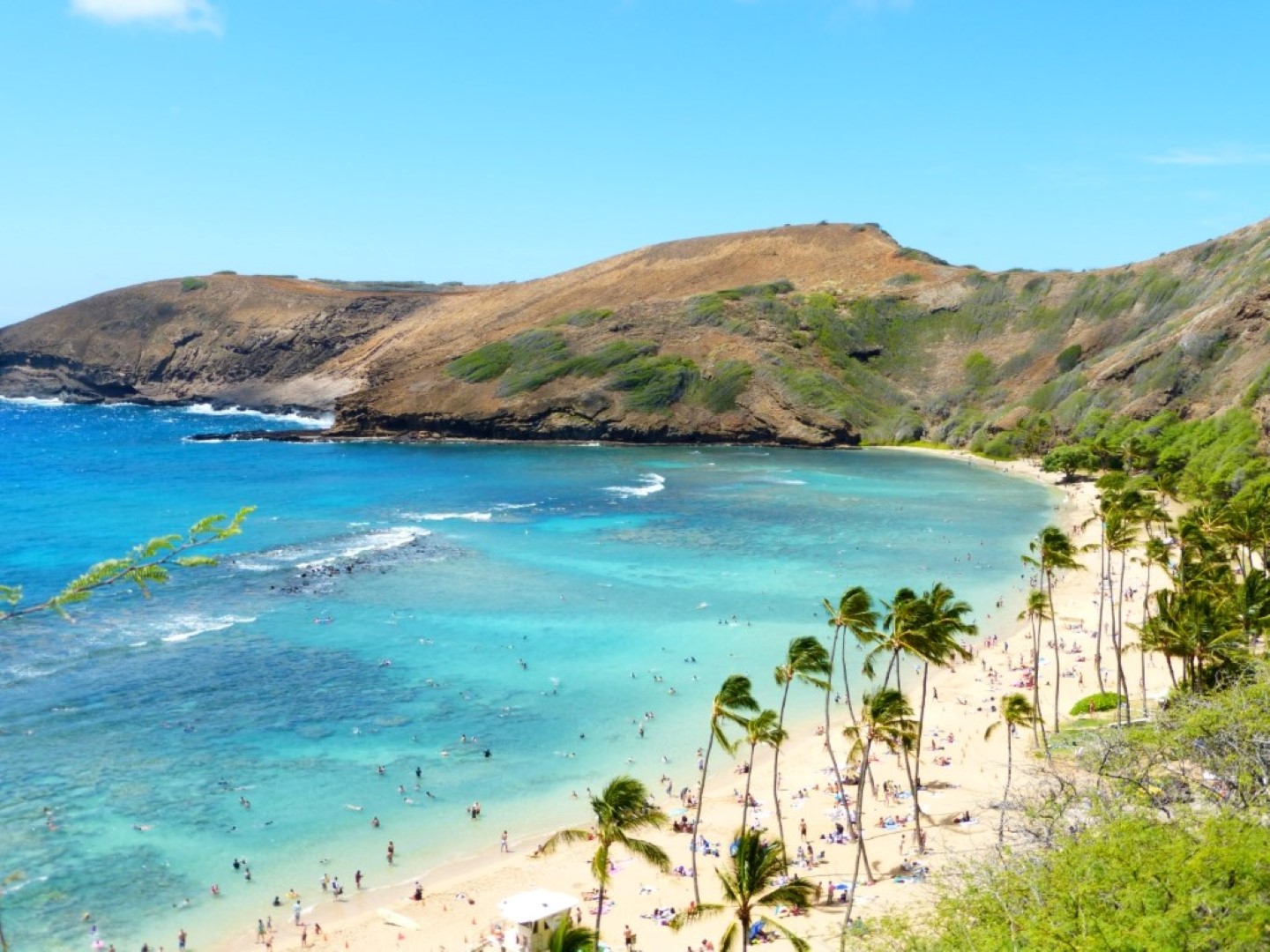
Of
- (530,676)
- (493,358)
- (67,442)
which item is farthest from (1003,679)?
(67,442)

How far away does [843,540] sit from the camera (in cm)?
8456

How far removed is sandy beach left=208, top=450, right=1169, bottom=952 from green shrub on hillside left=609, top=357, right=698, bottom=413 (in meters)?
115

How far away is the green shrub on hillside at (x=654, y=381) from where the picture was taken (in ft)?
538

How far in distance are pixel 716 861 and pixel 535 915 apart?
8.86 m

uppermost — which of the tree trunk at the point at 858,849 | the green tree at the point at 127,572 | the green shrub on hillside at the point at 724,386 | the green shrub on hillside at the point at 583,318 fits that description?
the green shrub on hillside at the point at 583,318

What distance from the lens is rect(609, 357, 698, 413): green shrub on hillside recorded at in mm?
163875

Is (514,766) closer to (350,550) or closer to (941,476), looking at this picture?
(350,550)

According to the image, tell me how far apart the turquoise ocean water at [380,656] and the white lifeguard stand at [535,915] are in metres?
7.65

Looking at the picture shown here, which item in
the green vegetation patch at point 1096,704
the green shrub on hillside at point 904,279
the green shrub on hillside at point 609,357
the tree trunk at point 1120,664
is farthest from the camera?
the green shrub on hillside at point 904,279

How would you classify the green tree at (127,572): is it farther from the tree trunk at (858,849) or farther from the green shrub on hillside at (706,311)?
the green shrub on hillside at (706,311)

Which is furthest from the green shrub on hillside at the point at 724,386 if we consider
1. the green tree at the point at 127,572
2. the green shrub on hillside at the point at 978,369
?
the green tree at the point at 127,572

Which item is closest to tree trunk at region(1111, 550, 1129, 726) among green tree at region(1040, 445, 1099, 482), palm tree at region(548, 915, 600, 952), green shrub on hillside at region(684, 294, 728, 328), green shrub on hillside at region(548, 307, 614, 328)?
palm tree at region(548, 915, 600, 952)

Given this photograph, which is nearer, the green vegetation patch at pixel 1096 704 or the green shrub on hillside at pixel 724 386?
the green vegetation patch at pixel 1096 704

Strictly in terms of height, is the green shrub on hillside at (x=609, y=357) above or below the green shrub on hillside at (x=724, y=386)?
above
